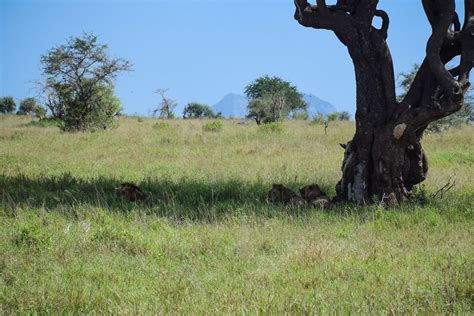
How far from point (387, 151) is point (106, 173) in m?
7.36

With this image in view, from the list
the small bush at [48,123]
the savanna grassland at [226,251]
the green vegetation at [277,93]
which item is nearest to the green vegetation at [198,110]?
the green vegetation at [277,93]

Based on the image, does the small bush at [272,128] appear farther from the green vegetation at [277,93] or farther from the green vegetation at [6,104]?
the green vegetation at [6,104]

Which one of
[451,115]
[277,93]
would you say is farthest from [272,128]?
[277,93]

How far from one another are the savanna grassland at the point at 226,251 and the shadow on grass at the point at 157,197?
38mm

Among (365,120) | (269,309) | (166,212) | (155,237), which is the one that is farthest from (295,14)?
(269,309)

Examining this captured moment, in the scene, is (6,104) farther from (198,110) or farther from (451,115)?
(451,115)

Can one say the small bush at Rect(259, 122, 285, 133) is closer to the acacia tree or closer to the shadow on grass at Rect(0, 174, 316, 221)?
the shadow on grass at Rect(0, 174, 316, 221)

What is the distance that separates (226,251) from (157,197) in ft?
11.8

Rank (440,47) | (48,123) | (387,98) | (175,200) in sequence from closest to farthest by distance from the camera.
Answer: (440,47), (387,98), (175,200), (48,123)

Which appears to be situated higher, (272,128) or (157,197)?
(272,128)

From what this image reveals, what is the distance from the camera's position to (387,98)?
28.3 feet

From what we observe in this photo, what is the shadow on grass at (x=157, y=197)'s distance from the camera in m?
7.91

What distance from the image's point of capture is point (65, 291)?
4441 millimetres

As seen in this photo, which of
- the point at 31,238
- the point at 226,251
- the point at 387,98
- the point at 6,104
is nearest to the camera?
the point at 226,251
